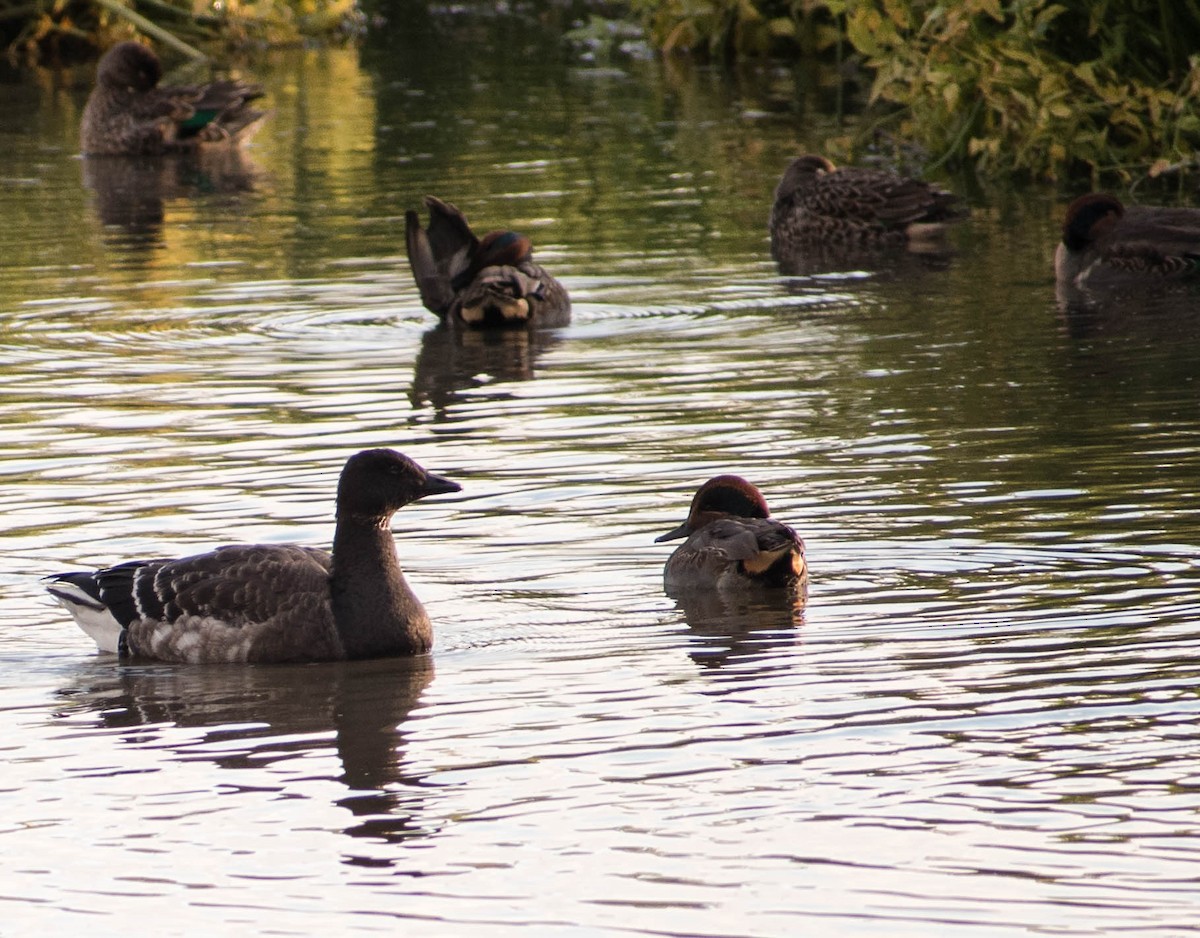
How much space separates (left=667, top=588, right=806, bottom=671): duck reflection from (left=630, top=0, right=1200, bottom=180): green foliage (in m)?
11.1

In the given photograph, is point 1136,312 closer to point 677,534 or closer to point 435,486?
point 677,534

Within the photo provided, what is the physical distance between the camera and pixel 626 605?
9.84 meters

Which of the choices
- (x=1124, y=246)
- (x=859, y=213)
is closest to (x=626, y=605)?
(x=1124, y=246)

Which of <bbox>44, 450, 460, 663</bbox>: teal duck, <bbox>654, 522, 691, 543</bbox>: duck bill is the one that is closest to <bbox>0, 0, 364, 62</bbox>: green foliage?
<bbox>654, 522, 691, 543</bbox>: duck bill

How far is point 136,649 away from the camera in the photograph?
9.53 metres

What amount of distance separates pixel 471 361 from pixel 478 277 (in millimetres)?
1289

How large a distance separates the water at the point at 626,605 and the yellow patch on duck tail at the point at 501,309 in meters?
0.23

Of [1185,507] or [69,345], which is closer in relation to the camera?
[1185,507]

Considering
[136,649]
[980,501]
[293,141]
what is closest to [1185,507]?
[980,501]

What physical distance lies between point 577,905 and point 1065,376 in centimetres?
853

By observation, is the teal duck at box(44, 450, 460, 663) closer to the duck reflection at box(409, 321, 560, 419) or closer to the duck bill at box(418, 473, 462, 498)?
the duck bill at box(418, 473, 462, 498)

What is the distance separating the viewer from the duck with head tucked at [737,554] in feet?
31.7

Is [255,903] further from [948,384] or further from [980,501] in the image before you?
[948,384]

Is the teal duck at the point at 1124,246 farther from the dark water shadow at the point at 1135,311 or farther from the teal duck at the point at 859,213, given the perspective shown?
Result: the teal duck at the point at 859,213
